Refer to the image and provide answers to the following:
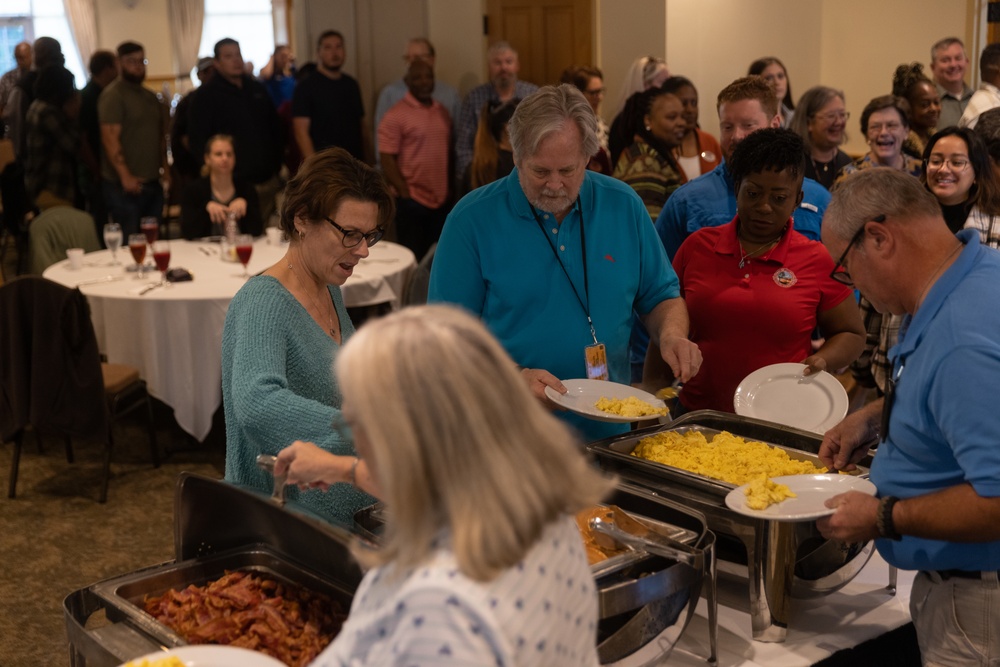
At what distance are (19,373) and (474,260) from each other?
7.95 ft

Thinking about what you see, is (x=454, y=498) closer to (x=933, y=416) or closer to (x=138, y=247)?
(x=933, y=416)

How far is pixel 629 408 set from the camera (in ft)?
6.91

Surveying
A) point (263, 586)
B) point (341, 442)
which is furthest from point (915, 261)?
point (263, 586)

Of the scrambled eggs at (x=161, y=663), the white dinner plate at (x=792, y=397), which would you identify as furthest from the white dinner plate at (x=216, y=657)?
the white dinner plate at (x=792, y=397)

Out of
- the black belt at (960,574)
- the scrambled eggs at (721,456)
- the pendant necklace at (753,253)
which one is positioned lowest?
the black belt at (960,574)

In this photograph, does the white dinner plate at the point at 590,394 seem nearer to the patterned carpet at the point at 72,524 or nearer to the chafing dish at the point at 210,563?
the chafing dish at the point at 210,563

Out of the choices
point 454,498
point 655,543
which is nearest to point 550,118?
point 655,543

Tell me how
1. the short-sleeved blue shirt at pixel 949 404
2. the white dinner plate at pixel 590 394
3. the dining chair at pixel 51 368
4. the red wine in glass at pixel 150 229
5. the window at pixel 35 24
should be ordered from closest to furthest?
the short-sleeved blue shirt at pixel 949 404, the white dinner plate at pixel 590 394, the dining chair at pixel 51 368, the red wine in glass at pixel 150 229, the window at pixel 35 24

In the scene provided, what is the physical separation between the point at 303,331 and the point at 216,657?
653 mm

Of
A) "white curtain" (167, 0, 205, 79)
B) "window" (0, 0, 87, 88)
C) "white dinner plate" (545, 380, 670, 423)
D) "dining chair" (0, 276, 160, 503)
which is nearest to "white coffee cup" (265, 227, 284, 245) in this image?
"dining chair" (0, 276, 160, 503)

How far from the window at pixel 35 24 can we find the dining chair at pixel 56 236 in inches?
389

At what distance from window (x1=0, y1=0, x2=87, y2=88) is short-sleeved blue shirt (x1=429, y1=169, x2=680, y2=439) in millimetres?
13385

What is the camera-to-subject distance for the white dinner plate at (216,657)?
1260 mm

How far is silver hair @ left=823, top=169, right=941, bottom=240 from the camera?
1516 millimetres
